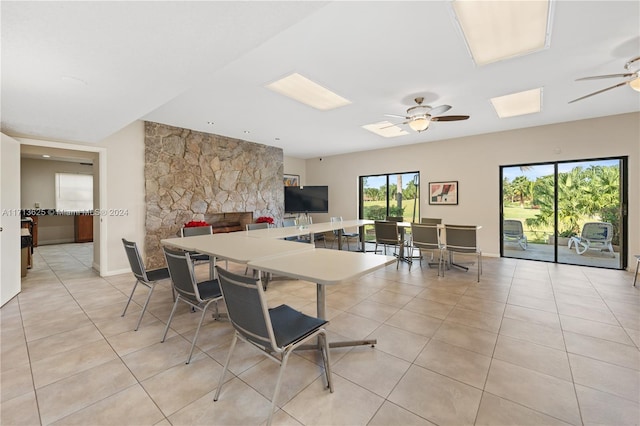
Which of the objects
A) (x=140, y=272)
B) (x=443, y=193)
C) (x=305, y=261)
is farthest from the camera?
(x=443, y=193)

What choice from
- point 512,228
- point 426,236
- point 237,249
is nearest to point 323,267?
point 237,249

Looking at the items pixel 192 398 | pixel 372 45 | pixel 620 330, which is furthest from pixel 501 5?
pixel 192 398

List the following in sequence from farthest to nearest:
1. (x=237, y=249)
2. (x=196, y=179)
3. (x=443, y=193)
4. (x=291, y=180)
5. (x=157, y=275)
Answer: (x=291, y=180)
(x=443, y=193)
(x=196, y=179)
(x=157, y=275)
(x=237, y=249)

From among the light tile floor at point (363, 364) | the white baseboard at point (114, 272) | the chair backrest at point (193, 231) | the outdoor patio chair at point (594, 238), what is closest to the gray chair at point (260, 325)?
the light tile floor at point (363, 364)

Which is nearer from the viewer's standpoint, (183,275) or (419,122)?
(183,275)

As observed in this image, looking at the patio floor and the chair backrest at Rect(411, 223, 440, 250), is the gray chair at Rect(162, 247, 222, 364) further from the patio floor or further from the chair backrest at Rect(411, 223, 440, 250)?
the patio floor

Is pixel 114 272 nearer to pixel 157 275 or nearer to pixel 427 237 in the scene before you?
pixel 157 275

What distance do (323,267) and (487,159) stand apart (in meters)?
5.55

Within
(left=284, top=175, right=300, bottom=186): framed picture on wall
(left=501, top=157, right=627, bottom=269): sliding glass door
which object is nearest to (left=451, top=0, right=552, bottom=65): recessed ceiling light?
(left=501, top=157, right=627, bottom=269): sliding glass door

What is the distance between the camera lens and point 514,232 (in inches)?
223

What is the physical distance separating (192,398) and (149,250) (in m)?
4.01

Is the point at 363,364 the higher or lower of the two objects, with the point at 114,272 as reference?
lower

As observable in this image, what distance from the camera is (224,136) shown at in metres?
5.88

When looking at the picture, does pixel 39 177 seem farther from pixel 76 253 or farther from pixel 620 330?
pixel 620 330
